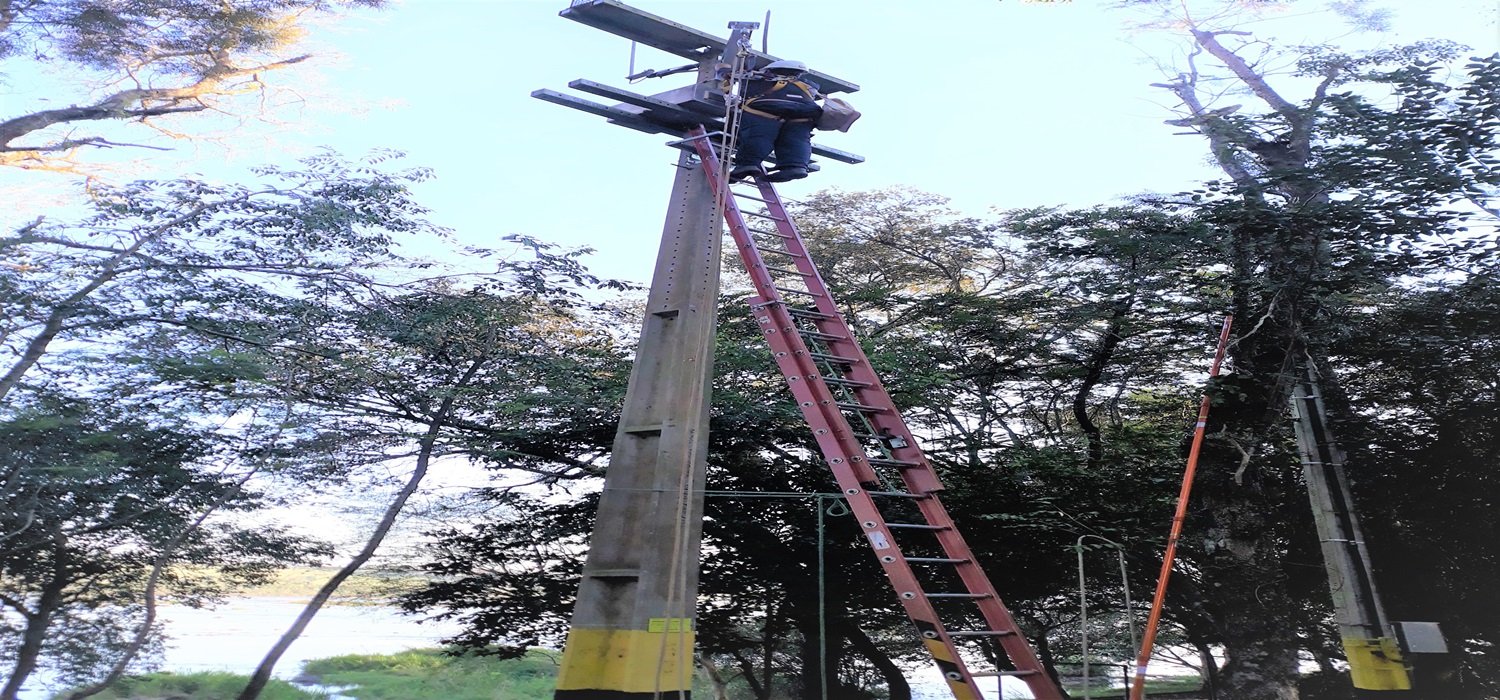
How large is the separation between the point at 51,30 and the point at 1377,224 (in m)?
8.80

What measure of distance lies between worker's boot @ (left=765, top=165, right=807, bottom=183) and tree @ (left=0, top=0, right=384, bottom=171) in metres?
4.18

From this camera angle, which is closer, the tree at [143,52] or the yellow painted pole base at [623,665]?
the yellow painted pole base at [623,665]

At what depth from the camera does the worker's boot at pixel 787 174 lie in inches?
203

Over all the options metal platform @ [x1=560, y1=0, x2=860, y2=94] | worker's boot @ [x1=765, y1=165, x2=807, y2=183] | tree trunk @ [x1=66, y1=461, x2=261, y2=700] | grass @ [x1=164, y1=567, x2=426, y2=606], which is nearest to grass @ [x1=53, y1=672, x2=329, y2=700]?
tree trunk @ [x1=66, y1=461, x2=261, y2=700]

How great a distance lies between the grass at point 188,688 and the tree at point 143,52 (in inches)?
129

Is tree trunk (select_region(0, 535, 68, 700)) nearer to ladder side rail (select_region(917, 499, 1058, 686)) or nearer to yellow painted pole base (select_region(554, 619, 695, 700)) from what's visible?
yellow painted pole base (select_region(554, 619, 695, 700))

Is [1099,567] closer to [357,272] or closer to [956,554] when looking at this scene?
[956,554]

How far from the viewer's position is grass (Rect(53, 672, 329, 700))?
19.3 feet

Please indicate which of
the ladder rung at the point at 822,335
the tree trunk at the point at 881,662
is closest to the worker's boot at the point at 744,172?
the ladder rung at the point at 822,335

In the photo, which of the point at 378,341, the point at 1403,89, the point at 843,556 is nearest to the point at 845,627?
the point at 843,556

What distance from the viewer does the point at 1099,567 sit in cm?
773


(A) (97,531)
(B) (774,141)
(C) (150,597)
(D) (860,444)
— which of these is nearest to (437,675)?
(C) (150,597)

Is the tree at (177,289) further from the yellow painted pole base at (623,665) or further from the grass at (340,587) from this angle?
the yellow painted pole base at (623,665)

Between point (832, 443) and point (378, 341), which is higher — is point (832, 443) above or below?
below
